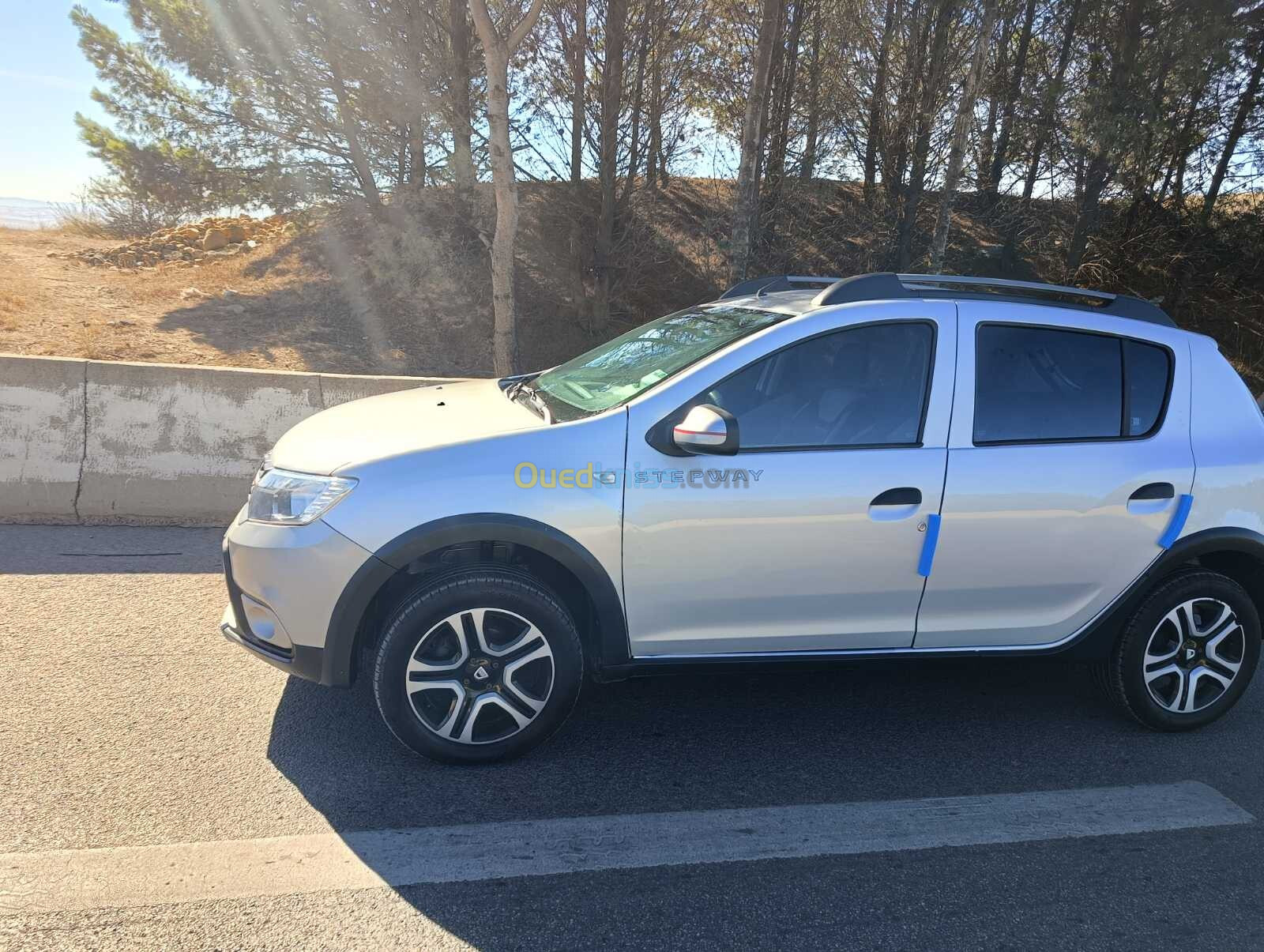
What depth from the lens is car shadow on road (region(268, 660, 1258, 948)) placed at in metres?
3.19

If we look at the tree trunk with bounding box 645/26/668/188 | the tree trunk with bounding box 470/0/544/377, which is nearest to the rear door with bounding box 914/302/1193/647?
the tree trunk with bounding box 470/0/544/377

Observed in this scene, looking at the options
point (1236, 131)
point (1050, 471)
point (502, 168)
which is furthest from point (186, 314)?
point (1236, 131)

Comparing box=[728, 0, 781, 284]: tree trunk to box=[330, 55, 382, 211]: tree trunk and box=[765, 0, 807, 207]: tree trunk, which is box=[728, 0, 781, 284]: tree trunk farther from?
box=[330, 55, 382, 211]: tree trunk

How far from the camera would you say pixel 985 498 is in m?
3.46

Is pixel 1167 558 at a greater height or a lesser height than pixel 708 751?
greater

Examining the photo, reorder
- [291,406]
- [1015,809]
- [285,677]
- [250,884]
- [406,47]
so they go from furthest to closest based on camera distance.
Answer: [406,47]
[291,406]
[285,677]
[1015,809]
[250,884]

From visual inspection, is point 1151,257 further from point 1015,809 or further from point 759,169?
point 1015,809

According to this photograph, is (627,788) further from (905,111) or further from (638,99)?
(905,111)

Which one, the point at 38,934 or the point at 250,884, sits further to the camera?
the point at 250,884

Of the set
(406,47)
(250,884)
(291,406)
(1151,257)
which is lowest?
(250,884)

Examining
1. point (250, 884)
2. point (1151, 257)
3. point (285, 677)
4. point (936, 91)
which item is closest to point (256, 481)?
point (285, 677)

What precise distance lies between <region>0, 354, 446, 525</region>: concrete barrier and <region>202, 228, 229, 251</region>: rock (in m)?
11.7

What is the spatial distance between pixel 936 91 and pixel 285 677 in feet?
48.8

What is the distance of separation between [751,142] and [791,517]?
949 centimetres
